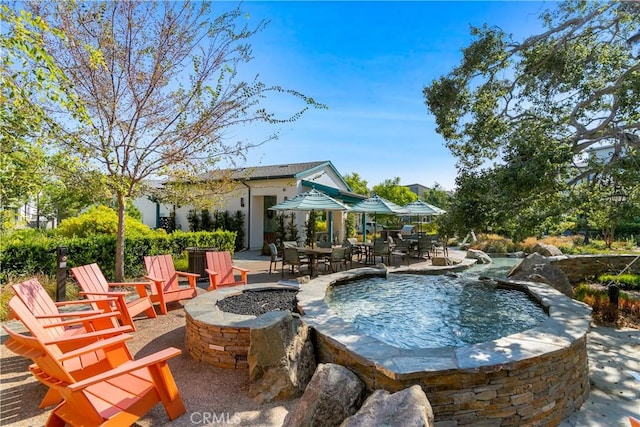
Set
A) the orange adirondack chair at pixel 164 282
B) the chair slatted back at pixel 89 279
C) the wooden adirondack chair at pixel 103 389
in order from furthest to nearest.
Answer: the orange adirondack chair at pixel 164 282 < the chair slatted back at pixel 89 279 < the wooden adirondack chair at pixel 103 389

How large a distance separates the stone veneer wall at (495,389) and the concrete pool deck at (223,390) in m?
0.47

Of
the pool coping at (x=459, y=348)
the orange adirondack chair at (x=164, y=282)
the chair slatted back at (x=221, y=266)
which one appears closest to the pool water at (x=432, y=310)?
the pool coping at (x=459, y=348)

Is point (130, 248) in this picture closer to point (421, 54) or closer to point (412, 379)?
point (412, 379)

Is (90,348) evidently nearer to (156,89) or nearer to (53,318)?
(53,318)

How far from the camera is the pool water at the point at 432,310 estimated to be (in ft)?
16.4

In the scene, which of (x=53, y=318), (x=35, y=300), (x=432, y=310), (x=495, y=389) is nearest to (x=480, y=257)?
(x=432, y=310)

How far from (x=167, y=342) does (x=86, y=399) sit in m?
2.87

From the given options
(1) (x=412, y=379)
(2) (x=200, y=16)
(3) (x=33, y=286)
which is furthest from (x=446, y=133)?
(3) (x=33, y=286)

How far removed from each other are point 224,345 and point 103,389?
1616 mm

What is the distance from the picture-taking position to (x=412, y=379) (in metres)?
3.07

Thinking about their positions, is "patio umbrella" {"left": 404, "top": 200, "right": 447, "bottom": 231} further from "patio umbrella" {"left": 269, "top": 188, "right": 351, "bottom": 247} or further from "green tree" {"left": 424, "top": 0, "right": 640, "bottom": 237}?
"green tree" {"left": 424, "top": 0, "right": 640, "bottom": 237}

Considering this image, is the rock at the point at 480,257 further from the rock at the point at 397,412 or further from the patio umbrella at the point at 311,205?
the rock at the point at 397,412

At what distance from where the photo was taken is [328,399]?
312 centimetres

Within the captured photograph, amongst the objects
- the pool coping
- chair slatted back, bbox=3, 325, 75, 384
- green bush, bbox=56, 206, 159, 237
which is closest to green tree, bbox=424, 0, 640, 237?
the pool coping
